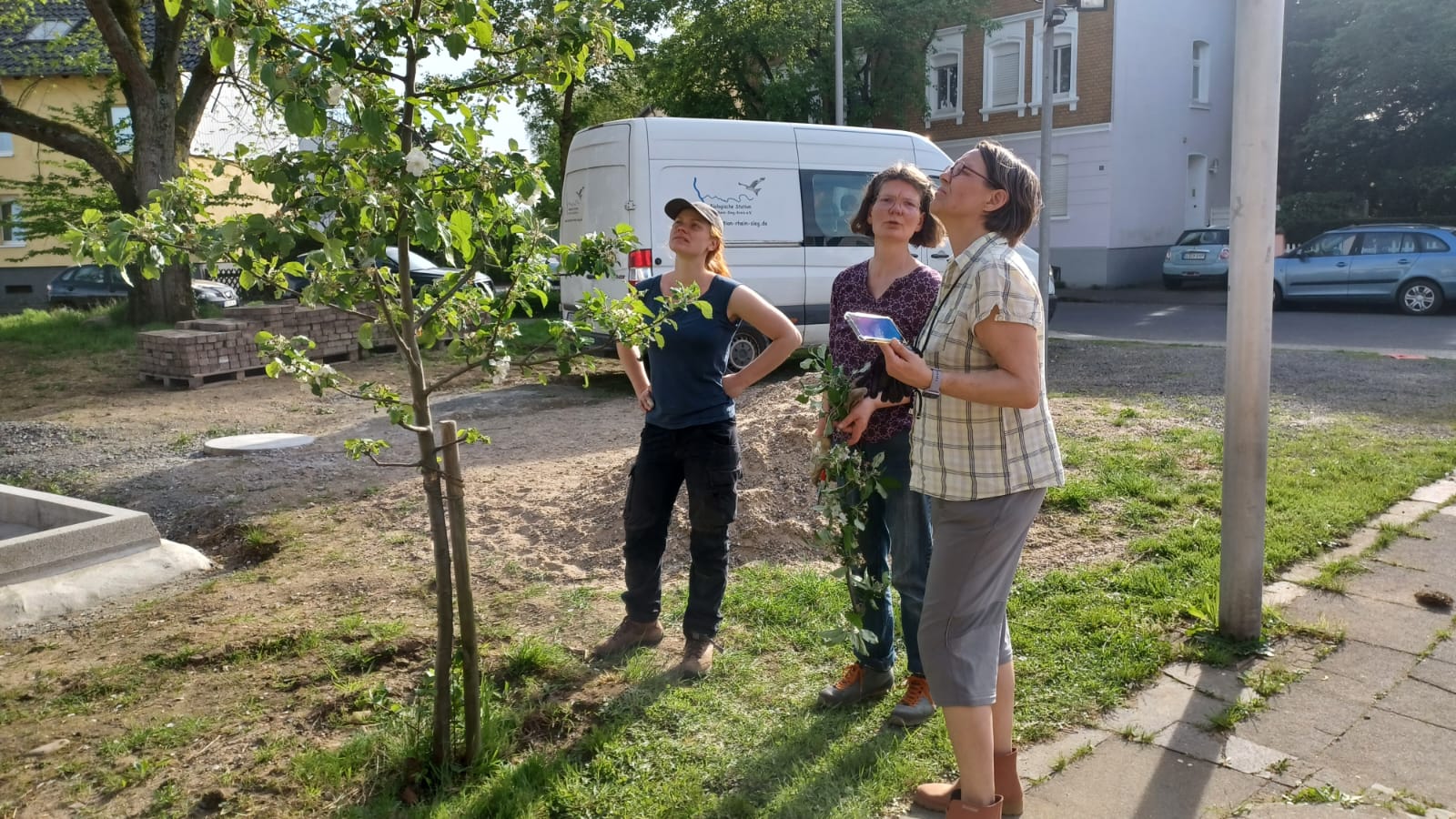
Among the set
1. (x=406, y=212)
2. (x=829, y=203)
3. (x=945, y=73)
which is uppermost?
(x=945, y=73)

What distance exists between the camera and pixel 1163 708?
3.78 metres

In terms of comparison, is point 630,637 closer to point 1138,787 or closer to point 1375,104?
point 1138,787

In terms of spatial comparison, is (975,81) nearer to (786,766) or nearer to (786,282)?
(786,282)

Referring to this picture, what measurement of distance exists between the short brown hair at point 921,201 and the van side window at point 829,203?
7.93m

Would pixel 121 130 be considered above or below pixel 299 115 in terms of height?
above

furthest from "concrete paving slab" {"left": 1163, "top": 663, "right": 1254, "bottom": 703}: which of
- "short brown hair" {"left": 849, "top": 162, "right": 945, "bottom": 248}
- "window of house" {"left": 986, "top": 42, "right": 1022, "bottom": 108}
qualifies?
"window of house" {"left": 986, "top": 42, "right": 1022, "bottom": 108}

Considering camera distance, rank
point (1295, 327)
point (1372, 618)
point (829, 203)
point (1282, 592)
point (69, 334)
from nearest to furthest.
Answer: point (1372, 618), point (1282, 592), point (829, 203), point (69, 334), point (1295, 327)

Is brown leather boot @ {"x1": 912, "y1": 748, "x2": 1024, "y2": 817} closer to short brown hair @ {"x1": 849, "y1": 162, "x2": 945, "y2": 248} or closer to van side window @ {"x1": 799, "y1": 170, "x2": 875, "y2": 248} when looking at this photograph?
short brown hair @ {"x1": 849, "y1": 162, "x2": 945, "y2": 248}

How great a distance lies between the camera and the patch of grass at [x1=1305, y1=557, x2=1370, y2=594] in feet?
15.9

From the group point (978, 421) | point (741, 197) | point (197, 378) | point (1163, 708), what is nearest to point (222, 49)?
point (978, 421)

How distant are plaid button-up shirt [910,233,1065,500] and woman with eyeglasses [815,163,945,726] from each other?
53 centimetres

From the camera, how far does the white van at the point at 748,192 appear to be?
10.8m

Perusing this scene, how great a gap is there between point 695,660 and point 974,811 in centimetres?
143

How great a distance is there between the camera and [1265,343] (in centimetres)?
418
